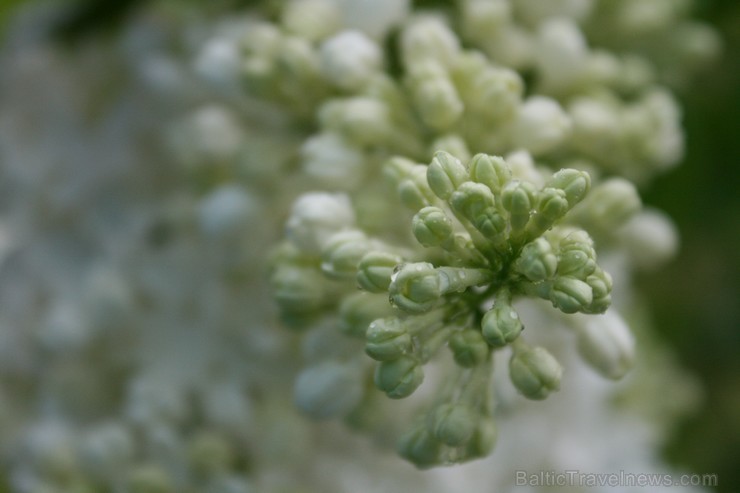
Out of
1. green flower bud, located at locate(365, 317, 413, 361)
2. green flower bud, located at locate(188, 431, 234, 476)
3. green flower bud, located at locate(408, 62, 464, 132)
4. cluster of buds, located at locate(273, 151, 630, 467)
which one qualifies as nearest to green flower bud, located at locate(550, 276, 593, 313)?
cluster of buds, located at locate(273, 151, 630, 467)

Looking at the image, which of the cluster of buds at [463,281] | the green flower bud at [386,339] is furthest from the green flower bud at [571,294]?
the green flower bud at [386,339]

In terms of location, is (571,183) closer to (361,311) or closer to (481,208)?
(481,208)

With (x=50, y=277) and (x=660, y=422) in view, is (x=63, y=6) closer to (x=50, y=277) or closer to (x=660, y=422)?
(x=50, y=277)

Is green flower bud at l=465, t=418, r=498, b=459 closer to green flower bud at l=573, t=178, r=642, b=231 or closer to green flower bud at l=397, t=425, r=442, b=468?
green flower bud at l=397, t=425, r=442, b=468

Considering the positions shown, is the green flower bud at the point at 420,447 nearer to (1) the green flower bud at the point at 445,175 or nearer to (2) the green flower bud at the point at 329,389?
(2) the green flower bud at the point at 329,389

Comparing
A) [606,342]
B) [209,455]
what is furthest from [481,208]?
[209,455]
